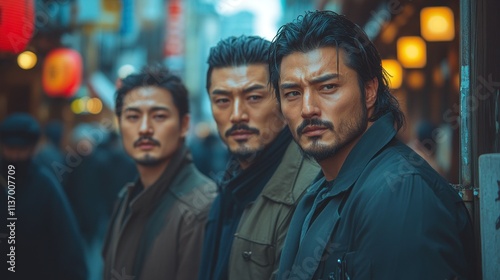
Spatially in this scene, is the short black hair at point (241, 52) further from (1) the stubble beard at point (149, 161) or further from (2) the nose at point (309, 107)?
(2) the nose at point (309, 107)

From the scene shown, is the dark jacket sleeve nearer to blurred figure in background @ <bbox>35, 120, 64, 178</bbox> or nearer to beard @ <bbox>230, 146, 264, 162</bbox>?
beard @ <bbox>230, 146, 264, 162</bbox>

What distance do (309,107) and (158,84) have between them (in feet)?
7.71

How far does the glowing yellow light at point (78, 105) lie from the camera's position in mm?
22516

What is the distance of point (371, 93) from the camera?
280 cm

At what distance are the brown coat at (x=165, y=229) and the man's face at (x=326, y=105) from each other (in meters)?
1.76

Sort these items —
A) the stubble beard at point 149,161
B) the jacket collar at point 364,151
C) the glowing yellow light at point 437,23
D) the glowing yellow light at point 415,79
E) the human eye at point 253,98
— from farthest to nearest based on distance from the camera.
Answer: the glowing yellow light at point 415,79
the glowing yellow light at point 437,23
the stubble beard at point 149,161
the human eye at point 253,98
the jacket collar at point 364,151

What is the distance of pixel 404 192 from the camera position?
7.25ft

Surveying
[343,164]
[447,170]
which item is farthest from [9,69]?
[343,164]

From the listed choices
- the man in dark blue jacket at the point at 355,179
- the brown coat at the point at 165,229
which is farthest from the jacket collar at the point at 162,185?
the man in dark blue jacket at the point at 355,179

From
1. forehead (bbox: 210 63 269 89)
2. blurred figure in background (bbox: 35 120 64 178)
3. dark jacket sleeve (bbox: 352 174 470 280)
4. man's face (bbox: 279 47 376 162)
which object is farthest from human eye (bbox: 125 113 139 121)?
blurred figure in background (bbox: 35 120 64 178)

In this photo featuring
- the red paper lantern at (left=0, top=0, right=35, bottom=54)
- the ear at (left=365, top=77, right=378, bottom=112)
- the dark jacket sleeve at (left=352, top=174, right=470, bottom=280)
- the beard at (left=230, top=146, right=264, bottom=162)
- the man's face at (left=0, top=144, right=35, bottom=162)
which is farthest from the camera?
the red paper lantern at (left=0, top=0, right=35, bottom=54)

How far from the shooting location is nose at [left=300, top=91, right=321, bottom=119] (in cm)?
269

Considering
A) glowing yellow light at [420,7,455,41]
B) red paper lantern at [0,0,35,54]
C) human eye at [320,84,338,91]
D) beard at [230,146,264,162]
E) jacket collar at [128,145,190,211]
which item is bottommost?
jacket collar at [128,145,190,211]

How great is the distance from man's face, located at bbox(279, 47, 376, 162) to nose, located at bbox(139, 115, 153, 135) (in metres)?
2.07
